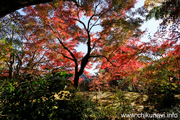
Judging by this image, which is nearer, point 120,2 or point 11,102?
point 11,102

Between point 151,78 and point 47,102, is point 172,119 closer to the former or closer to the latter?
point 151,78

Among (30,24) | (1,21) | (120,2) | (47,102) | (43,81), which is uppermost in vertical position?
(120,2)

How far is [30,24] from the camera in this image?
608cm

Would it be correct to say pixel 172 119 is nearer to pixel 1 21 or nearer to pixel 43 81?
pixel 43 81

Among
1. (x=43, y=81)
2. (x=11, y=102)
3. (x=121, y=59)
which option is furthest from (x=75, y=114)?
(x=121, y=59)

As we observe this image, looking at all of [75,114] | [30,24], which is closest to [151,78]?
[75,114]

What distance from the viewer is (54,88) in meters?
2.09

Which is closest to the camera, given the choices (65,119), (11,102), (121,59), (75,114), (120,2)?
(11,102)

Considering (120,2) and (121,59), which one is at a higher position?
(120,2)

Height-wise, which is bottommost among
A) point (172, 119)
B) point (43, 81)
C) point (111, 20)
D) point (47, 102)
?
point (172, 119)

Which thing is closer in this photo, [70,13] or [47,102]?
[47,102]

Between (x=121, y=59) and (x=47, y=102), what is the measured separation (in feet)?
21.7

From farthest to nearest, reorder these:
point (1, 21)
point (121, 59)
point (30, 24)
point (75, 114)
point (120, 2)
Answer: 1. point (121, 59)
2. point (30, 24)
3. point (120, 2)
4. point (1, 21)
5. point (75, 114)

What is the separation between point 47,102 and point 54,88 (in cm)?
38
